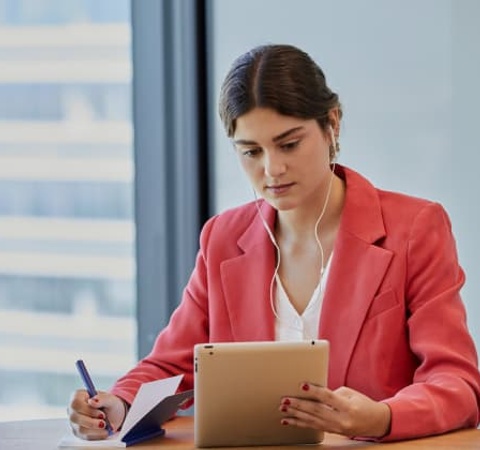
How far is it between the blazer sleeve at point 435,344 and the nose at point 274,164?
0.30m

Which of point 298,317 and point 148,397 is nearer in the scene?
point 148,397

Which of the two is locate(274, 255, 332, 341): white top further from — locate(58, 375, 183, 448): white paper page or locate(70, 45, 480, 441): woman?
locate(58, 375, 183, 448): white paper page

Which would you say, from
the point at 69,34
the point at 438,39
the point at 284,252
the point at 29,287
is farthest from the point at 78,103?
the point at 284,252

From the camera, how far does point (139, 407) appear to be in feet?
8.16

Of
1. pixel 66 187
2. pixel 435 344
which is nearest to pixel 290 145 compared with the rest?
pixel 435 344

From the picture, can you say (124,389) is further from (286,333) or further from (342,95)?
(342,95)

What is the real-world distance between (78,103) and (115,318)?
69 cm

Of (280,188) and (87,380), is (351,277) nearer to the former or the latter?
(280,188)

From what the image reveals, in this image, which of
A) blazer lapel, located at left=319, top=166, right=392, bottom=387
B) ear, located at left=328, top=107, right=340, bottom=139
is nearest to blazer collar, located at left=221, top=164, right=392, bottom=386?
blazer lapel, located at left=319, top=166, right=392, bottom=387

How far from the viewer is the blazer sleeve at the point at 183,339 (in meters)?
2.79

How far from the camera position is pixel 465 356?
2.55 m

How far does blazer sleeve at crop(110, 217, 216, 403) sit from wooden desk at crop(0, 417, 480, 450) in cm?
14

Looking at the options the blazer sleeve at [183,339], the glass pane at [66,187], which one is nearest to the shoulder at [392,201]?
the blazer sleeve at [183,339]

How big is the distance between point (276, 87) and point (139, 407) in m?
0.68
